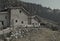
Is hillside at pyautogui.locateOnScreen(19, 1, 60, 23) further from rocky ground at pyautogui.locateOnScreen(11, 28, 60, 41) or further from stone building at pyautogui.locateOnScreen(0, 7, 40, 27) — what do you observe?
rocky ground at pyautogui.locateOnScreen(11, 28, 60, 41)

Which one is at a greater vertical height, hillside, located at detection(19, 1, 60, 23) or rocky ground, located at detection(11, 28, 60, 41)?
rocky ground, located at detection(11, 28, 60, 41)

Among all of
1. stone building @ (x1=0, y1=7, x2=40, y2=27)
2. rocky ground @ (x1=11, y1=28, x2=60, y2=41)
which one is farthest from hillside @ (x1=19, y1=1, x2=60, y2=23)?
rocky ground @ (x1=11, y1=28, x2=60, y2=41)

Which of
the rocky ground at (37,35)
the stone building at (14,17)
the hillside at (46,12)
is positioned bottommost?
the hillside at (46,12)

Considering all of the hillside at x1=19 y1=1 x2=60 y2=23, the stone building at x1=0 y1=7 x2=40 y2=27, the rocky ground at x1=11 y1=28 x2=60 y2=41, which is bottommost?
the hillside at x1=19 y1=1 x2=60 y2=23

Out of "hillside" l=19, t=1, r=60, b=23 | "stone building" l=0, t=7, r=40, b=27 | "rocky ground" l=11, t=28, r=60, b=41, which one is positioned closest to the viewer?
"rocky ground" l=11, t=28, r=60, b=41

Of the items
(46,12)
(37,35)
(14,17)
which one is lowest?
(46,12)

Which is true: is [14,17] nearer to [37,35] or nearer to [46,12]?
[37,35]

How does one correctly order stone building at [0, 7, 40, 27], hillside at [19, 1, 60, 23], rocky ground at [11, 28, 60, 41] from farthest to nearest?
hillside at [19, 1, 60, 23]
stone building at [0, 7, 40, 27]
rocky ground at [11, 28, 60, 41]

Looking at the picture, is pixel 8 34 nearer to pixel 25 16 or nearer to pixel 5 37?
pixel 5 37

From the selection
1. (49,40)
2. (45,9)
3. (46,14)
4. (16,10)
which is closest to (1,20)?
(16,10)

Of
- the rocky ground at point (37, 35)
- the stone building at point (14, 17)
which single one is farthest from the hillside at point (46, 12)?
the rocky ground at point (37, 35)

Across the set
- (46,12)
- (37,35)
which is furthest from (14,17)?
(46,12)

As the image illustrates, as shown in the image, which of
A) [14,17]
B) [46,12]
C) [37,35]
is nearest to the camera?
[37,35]

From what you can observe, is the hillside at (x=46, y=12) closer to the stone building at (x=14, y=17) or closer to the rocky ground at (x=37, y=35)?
the stone building at (x=14, y=17)
